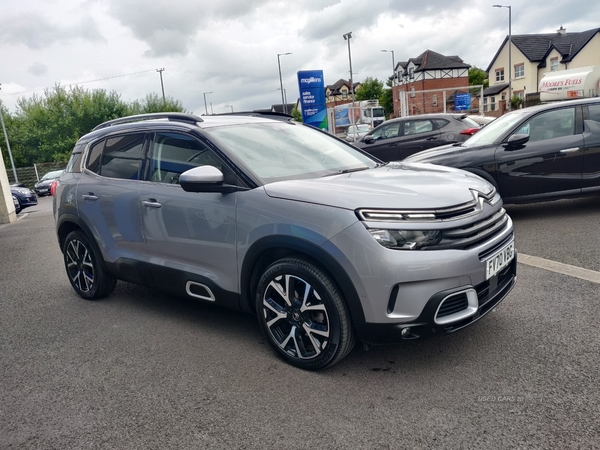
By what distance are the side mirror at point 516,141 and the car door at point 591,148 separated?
79 cm

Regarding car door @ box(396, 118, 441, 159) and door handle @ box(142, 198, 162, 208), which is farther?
car door @ box(396, 118, 441, 159)

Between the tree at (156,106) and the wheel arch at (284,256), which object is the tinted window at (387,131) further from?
the tree at (156,106)

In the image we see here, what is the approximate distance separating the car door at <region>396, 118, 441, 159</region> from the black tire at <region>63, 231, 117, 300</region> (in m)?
9.00

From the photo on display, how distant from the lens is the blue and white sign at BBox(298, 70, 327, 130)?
19.3 meters

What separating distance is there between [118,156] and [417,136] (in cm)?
912

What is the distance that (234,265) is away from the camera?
136 inches

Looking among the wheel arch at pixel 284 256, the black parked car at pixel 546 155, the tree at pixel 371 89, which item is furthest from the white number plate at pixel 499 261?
the tree at pixel 371 89

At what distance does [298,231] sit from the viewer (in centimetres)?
304

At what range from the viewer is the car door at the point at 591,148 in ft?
21.9

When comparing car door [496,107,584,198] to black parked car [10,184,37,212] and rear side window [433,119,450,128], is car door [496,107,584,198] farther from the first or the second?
black parked car [10,184,37,212]

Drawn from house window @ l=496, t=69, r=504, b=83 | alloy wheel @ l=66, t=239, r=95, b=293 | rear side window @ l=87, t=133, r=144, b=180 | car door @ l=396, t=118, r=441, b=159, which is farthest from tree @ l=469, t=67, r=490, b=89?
alloy wheel @ l=66, t=239, r=95, b=293

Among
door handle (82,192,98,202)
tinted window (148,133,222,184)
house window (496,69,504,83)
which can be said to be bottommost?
door handle (82,192,98,202)

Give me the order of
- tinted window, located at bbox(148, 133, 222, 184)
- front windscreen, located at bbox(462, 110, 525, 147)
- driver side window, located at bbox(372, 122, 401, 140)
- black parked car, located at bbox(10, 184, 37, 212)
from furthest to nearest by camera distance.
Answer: black parked car, located at bbox(10, 184, 37, 212)
driver side window, located at bbox(372, 122, 401, 140)
front windscreen, located at bbox(462, 110, 525, 147)
tinted window, located at bbox(148, 133, 222, 184)

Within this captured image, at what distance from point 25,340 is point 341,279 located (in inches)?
116
